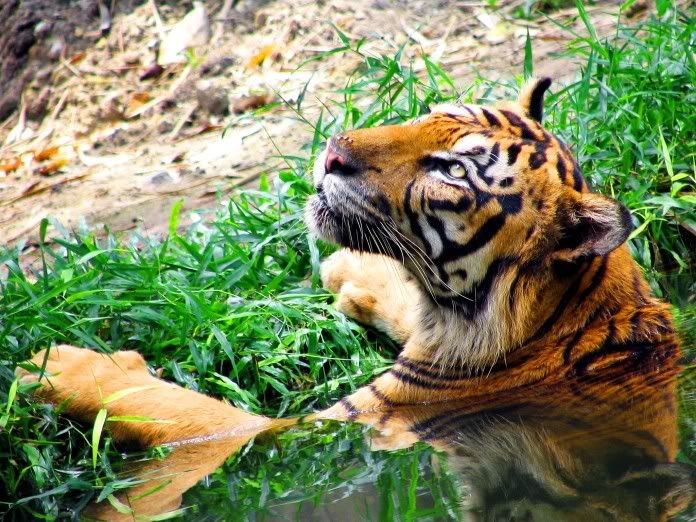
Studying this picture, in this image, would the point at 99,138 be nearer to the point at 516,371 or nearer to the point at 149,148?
the point at 149,148

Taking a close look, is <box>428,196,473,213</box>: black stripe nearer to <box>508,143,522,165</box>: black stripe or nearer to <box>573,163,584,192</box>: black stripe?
<box>508,143,522,165</box>: black stripe

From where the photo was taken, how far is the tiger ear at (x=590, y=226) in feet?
11.7

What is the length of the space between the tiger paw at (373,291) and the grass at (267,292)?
0.09 metres

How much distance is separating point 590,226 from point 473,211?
1.43 ft

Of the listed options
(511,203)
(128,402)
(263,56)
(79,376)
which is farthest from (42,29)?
(511,203)

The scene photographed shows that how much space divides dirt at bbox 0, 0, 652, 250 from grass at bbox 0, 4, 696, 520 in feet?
2.08

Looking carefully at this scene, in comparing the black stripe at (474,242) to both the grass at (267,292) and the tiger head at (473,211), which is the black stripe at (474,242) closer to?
the tiger head at (473,211)

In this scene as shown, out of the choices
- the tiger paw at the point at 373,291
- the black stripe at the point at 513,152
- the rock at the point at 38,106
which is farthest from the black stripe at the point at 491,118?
the rock at the point at 38,106

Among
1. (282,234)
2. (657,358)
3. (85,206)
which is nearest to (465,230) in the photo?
(657,358)

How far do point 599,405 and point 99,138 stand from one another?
15.6ft

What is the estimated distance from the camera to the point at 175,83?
7.78 m

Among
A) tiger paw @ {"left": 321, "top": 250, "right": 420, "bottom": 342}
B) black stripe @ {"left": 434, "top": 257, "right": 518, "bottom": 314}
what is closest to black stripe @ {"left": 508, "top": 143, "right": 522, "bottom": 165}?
black stripe @ {"left": 434, "top": 257, "right": 518, "bottom": 314}

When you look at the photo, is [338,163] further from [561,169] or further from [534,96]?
[534,96]

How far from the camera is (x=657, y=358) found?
3.91 m
